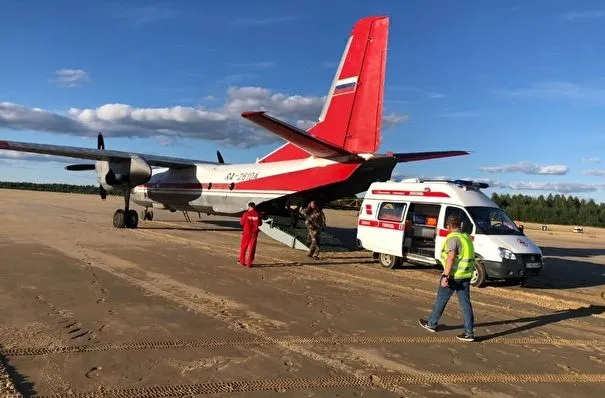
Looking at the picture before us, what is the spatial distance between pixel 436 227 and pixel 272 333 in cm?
837

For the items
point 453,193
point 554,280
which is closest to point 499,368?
point 453,193

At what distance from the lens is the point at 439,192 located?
14.7 m

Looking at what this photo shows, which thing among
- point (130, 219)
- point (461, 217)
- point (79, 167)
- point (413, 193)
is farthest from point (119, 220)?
point (461, 217)

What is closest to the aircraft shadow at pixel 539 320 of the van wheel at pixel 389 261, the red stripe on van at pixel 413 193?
the red stripe on van at pixel 413 193

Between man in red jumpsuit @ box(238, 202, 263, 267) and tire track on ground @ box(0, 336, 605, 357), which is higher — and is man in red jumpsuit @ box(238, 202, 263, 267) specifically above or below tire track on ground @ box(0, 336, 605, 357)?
above

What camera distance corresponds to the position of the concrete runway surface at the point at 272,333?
5.62 m

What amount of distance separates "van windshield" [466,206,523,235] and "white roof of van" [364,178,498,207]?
0.21 metres

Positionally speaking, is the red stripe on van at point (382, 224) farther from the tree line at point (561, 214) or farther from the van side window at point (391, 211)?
the tree line at point (561, 214)

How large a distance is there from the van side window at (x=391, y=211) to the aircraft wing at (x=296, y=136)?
1.95 meters

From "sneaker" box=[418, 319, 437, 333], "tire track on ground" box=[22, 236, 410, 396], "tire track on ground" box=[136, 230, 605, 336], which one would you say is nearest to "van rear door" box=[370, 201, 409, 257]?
"tire track on ground" box=[136, 230, 605, 336]

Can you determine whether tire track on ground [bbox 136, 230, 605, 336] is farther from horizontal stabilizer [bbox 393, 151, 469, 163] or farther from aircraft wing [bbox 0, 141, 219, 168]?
aircraft wing [bbox 0, 141, 219, 168]

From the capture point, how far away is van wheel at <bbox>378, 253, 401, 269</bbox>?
15.5 m

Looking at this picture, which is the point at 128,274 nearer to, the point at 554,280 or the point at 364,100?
the point at 364,100

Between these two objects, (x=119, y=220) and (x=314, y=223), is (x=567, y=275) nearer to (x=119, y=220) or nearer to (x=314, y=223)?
(x=314, y=223)
